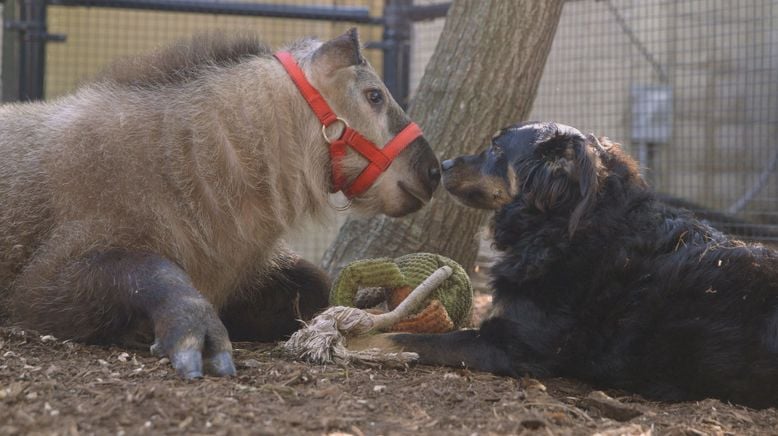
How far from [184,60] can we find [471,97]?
1.73 m

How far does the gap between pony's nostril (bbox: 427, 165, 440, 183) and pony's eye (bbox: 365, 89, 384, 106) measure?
42 centimetres

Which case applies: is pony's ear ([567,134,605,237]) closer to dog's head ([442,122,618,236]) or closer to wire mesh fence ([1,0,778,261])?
dog's head ([442,122,618,236])

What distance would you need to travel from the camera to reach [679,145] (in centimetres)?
967

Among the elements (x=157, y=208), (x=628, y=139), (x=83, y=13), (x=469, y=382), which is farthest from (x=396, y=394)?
(x=628, y=139)

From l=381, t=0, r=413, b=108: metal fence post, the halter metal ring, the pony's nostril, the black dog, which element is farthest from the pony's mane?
l=381, t=0, r=413, b=108: metal fence post

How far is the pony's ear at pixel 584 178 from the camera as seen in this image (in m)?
3.80

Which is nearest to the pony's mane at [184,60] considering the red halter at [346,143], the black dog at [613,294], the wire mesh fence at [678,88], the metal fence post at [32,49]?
the red halter at [346,143]

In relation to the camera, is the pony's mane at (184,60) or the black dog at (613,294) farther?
the pony's mane at (184,60)

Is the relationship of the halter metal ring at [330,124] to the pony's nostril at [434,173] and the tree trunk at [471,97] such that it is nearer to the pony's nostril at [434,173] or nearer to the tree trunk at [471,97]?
the pony's nostril at [434,173]

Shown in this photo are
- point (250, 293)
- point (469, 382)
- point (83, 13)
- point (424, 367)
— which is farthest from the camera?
point (83, 13)

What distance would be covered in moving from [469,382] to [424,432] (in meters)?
0.79

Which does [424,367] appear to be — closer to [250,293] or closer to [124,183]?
[250,293]

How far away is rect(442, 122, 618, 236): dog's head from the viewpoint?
3943 millimetres

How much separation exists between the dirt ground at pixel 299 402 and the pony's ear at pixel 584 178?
0.72 metres
